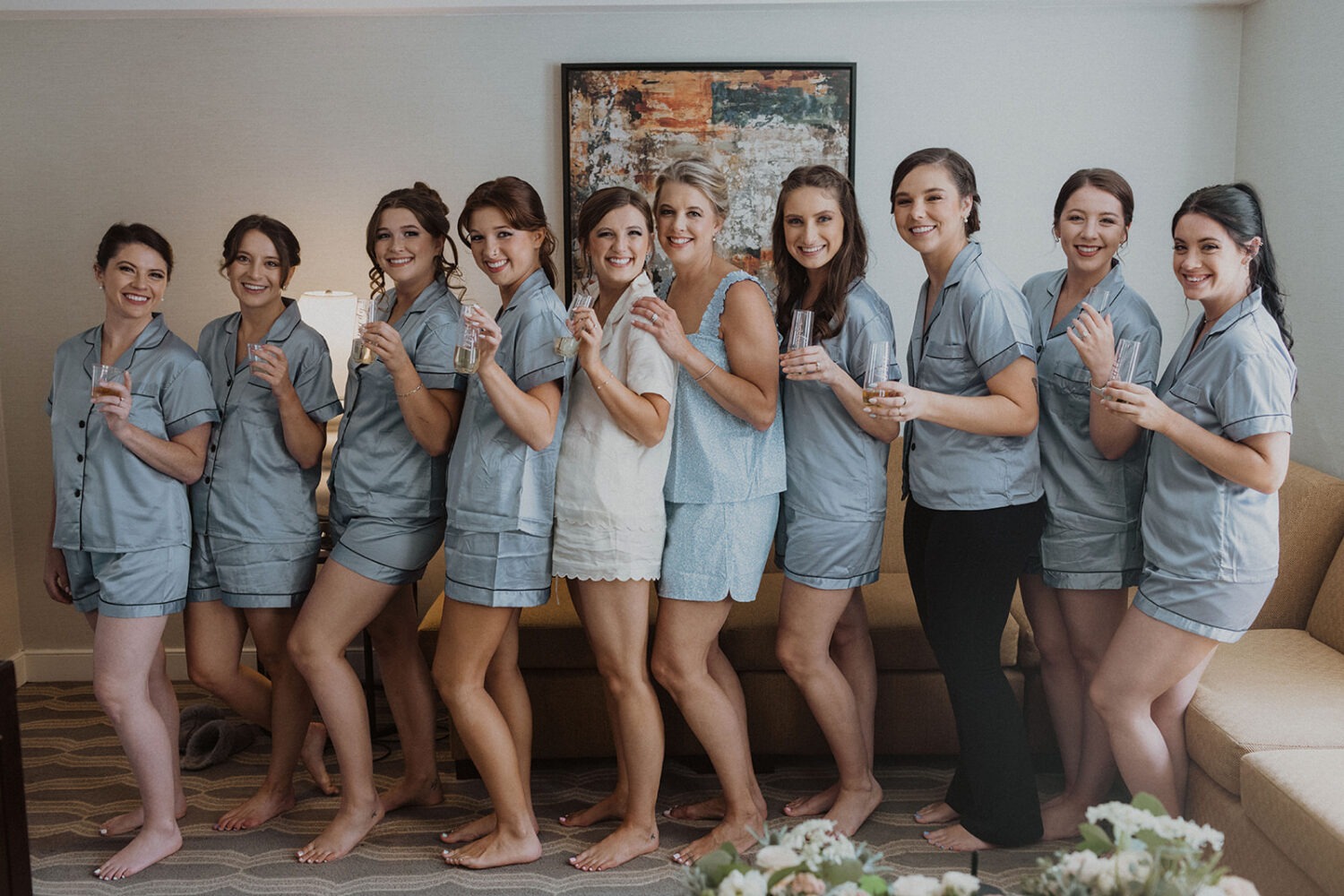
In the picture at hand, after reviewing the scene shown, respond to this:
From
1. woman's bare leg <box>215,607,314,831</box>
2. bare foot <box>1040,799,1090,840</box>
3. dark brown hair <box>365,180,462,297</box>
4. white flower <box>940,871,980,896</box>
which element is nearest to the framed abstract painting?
dark brown hair <box>365,180,462,297</box>

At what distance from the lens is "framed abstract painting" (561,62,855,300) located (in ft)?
12.7

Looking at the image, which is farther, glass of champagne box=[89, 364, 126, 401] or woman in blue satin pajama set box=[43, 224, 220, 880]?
woman in blue satin pajama set box=[43, 224, 220, 880]

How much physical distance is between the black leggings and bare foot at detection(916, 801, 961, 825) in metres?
0.19

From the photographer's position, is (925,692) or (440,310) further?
(925,692)

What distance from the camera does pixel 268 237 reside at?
2.79m

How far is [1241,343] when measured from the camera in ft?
7.61

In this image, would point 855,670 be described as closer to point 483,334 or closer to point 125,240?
point 483,334

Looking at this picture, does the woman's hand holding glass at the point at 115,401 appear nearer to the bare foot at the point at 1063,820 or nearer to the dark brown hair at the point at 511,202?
the dark brown hair at the point at 511,202

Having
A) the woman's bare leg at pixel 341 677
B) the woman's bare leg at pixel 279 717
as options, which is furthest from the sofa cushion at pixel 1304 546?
the woman's bare leg at pixel 279 717

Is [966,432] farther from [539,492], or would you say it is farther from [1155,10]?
[1155,10]

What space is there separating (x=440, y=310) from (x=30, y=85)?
2.18 m

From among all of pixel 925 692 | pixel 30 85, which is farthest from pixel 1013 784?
pixel 30 85

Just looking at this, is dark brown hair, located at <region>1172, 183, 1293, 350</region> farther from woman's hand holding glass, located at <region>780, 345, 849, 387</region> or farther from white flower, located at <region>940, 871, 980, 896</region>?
white flower, located at <region>940, 871, 980, 896</region>

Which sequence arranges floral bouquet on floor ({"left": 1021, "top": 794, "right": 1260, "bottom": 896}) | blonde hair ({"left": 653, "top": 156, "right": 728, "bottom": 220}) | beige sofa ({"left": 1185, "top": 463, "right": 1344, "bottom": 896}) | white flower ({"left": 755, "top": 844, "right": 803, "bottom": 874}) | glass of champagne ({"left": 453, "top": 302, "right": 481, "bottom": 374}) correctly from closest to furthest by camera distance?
floral bouquet on floor ({"left": 1021, "top": 794, "right": 1260, "bottom": 896}), white flower ({"left": 755, "top": 844, "right": 803, "bottom": 874}), beige sofa ({"left": 1185, "top": 463, "right": 1344, "bottom": 896}), glass of champagne ({"left": 453, "top": 302, "right": 481, "bottom": 374}), blonde hair ({"left": 653, "top": 156, "right": 728, "bottom": 220})
